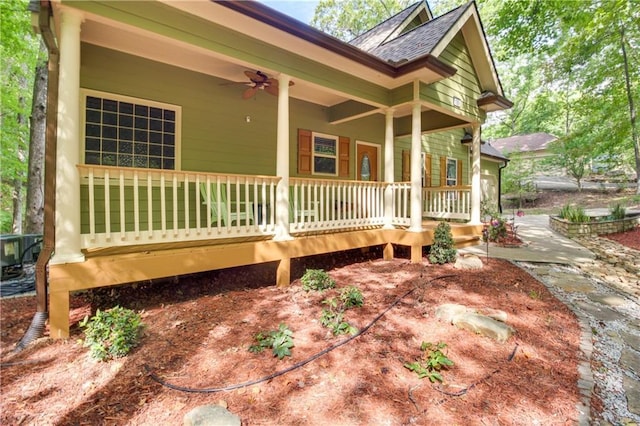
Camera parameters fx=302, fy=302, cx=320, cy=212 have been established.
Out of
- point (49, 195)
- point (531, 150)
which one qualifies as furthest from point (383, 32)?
point (531, 150)

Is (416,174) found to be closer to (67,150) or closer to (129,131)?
(129,131)

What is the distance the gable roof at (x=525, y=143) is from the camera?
81.4ft

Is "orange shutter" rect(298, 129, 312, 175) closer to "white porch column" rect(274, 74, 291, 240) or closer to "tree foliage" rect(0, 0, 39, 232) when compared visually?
"white porch column" rect(274, 74, 291, 240)

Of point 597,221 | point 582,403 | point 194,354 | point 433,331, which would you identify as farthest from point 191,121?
point 597,221

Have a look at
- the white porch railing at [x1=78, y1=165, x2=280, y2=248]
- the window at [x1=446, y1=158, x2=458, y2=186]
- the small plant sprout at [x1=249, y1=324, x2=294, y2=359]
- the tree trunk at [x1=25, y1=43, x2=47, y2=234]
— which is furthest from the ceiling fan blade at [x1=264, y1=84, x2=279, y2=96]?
the window at [x1=446, y1=158, x2=458, y2=186]

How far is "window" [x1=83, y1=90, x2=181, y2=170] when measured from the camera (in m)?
4.63

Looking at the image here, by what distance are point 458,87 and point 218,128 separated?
5554 mm

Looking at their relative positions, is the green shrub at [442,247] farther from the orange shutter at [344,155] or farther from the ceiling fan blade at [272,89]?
the ceiling fan blade at [272,89]

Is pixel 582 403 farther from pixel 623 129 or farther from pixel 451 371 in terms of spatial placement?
pixel 623 129

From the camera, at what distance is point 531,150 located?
24438 millimetres

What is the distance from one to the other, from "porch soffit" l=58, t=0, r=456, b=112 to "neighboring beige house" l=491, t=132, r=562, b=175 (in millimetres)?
20787

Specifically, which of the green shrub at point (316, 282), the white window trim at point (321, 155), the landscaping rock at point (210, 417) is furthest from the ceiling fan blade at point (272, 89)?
the landscaping rock at point (210, 417)

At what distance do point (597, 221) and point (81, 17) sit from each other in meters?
13.4

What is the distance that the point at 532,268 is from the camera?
605 cm
